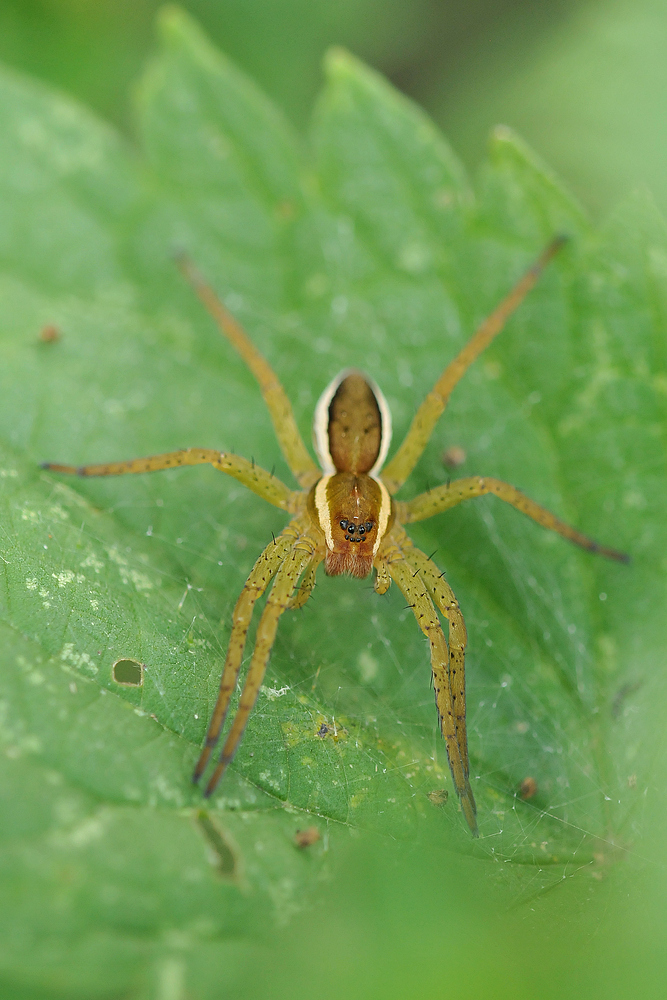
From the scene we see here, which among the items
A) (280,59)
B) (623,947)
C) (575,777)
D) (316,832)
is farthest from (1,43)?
(623,947)

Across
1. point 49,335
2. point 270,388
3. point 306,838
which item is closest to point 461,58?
point 270,388

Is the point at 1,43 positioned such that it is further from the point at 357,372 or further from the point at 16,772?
the point at 16,772

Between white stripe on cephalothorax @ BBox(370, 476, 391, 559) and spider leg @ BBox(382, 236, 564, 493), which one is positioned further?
spider leg @ BBox(382, 236, 564, 493)

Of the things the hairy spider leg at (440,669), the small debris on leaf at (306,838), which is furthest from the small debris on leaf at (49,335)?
the small debris on leaf at (306,838)

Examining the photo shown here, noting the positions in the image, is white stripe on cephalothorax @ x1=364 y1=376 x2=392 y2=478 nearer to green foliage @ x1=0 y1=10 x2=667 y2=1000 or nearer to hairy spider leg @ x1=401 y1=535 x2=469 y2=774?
green foliage @ x1=0 y1=10 x2=667 y2=1000

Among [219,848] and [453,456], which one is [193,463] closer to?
[453,456]

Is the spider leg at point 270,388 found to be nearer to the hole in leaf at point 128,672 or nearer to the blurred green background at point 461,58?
the hole in leaf at point 128,672

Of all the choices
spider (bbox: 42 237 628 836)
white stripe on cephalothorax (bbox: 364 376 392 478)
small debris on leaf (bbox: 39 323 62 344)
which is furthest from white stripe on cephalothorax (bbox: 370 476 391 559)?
small debris on leaf (bbox: 39 323 62 344)
